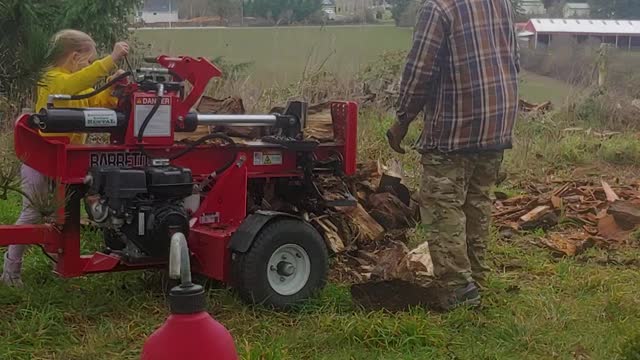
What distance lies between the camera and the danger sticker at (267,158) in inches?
205

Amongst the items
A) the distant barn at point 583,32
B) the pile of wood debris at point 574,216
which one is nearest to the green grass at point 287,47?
the distant barn at point 583,32

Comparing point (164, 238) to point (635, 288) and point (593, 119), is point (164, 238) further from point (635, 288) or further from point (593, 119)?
point (593, 119)

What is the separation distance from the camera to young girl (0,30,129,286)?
5012mm

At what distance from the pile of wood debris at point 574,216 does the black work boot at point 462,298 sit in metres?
1.74

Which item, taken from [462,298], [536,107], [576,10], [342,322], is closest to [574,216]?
[462,298]

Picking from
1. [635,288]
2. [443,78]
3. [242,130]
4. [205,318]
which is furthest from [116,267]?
[635,288]

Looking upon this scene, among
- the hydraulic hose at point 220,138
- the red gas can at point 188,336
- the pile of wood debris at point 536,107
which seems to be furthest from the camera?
the pile of wood debris at point 536,107

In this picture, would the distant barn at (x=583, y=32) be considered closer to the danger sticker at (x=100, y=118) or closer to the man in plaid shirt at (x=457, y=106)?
the man in plaid shirt at (x=457, y=106)

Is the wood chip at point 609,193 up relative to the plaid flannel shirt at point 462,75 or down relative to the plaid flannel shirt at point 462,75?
down

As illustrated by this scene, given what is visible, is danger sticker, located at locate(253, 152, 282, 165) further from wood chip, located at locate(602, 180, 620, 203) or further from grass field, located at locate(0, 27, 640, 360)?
wood chip, located at locate(602, 180, 620, 203)

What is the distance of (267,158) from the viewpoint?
207 inches

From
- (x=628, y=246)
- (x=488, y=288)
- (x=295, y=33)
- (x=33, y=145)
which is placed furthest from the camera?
(x=295, y=33)

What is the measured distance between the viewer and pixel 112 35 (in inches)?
455

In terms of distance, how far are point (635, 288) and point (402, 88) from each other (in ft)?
6.55
